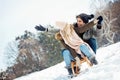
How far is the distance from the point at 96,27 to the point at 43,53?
40.0 meters

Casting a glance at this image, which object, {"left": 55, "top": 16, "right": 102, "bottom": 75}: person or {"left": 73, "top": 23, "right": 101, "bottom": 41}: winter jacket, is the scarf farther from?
{"left": 73, "top": 23, "right": 101, "bottom": 41}: winter jacket

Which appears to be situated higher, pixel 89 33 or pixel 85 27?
pixel 85 27

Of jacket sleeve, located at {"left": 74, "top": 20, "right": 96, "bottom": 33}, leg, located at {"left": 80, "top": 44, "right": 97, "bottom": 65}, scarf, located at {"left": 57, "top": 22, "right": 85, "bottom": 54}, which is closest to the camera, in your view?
leg, located at {"left": 80, "top": 44, "right": 97, "bottom": 65}

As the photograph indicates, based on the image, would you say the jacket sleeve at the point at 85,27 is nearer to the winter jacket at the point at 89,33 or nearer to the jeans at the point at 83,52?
the winter jacket at the point at 89,33

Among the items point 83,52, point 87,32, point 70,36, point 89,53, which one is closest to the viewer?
point 89,53

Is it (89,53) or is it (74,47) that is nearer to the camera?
(89,53)

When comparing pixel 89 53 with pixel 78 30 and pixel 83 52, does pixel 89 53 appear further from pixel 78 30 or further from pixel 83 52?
pixel 78 30

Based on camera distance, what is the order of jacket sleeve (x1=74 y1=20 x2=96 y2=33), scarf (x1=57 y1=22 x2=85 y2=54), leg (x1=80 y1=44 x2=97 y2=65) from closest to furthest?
leg (x1=80 y1=44 x2=97 y2=65) < jacket sleeve (x1=74 y1=20 x2=96 y2=33) < scarf (x1=57 y1=22 x2=85 y2=54)

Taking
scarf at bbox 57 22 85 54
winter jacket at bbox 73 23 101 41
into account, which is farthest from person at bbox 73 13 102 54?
scarf at bbox 57 22 85 54

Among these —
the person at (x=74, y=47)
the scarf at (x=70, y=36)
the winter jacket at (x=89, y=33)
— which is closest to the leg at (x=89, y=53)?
the person at (x=74, y=47)

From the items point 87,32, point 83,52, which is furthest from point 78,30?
point 83,52

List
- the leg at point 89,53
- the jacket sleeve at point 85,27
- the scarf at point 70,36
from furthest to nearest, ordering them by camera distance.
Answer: the scarf at point 70,36 → the jacket sleeve at point 85,27 → the leg at point 89,53

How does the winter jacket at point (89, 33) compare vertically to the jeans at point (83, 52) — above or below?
above

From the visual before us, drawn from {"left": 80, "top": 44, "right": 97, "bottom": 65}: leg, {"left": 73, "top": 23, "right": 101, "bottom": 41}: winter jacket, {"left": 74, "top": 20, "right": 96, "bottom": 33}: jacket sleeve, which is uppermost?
{"left": 74, "top": 20, "right": 96, "bottom": 33}: jacket sleeve
